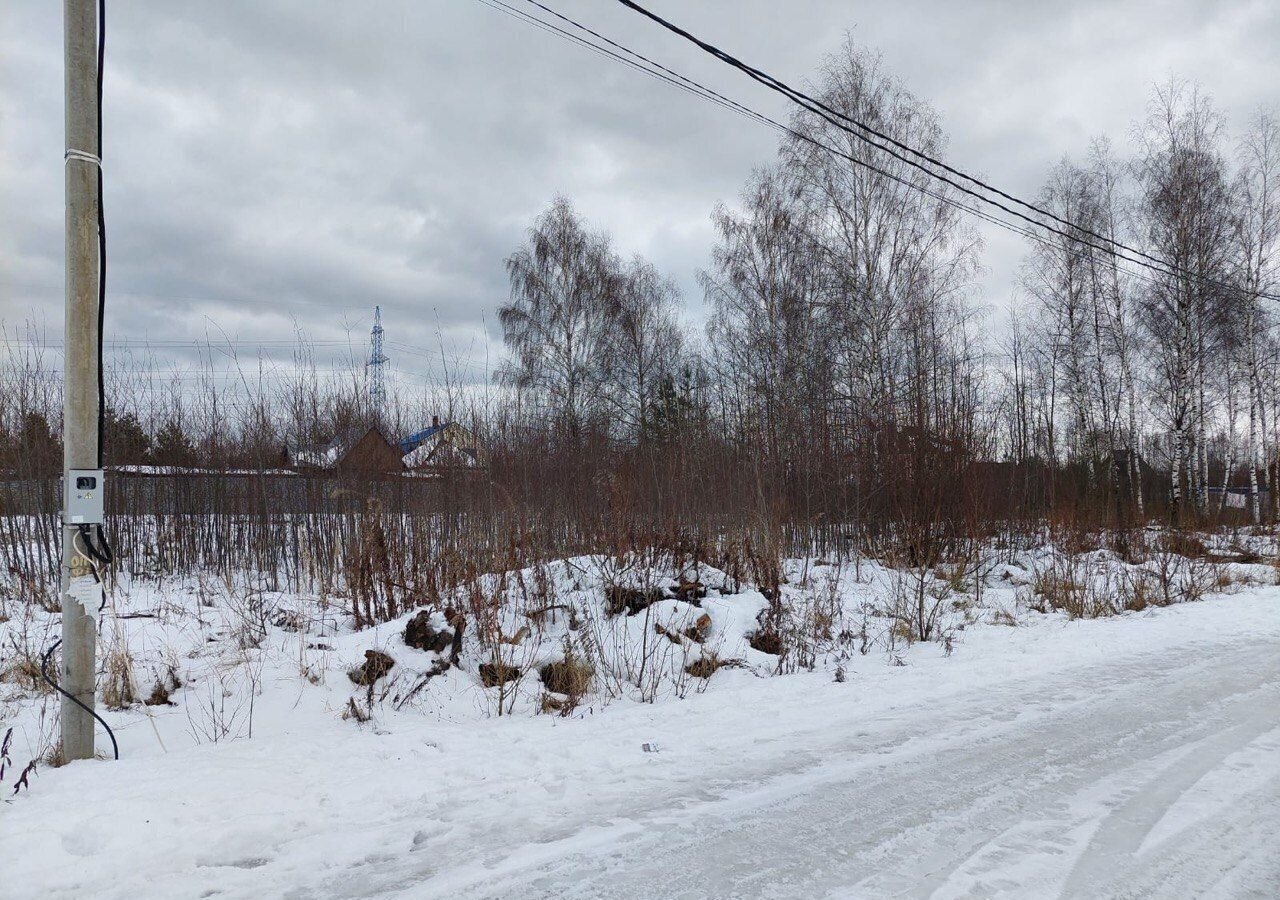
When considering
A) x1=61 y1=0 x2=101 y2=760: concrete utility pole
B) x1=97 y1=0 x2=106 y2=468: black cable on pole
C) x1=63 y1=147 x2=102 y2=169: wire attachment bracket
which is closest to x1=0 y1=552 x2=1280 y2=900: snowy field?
x1=61 y1=0 x2=101 y2=760: concrete utility pole

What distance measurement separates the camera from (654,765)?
4156mm

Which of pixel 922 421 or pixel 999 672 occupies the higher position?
pixel 922 421

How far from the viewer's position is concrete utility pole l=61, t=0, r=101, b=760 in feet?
12.2

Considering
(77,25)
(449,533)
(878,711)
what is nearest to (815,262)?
(449,533)

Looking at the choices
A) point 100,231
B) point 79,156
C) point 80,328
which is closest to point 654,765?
point 80,328

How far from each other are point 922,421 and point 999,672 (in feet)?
20.6

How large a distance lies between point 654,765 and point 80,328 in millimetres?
3485

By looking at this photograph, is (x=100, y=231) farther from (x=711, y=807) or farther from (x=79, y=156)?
(x=711, y=807)

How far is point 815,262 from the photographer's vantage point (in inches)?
733

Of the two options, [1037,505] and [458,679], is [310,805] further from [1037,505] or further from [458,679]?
[1037,505]

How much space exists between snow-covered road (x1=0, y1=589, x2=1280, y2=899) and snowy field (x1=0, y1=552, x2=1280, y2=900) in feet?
0.05

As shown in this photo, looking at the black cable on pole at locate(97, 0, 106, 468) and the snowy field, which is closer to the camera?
the snowy field

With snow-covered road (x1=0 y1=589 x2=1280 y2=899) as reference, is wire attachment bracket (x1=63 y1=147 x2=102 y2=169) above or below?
above

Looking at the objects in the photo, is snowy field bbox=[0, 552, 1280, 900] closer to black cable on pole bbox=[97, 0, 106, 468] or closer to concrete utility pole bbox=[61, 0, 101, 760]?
concrete utility pole bbox=[61, 0, 101, 760]
